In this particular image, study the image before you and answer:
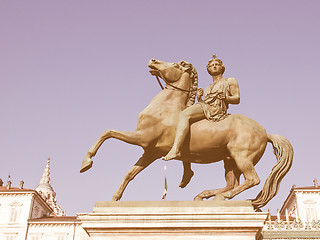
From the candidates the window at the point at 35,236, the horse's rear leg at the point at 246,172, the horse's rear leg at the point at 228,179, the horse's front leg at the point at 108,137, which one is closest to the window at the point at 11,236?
the window at the point at 35,236

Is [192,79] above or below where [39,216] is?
below

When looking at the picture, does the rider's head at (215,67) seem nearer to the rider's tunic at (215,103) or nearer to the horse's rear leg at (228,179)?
the rider's tunic at (215,103)

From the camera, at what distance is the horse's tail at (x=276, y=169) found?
6887 millimetres

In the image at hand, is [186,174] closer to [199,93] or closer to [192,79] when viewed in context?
[199,93]

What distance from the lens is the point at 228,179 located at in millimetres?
7301

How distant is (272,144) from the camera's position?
7.36 meters

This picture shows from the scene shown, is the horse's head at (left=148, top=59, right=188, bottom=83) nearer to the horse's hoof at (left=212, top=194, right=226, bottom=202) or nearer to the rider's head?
the rider's head

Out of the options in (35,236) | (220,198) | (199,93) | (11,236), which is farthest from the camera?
(11,236)

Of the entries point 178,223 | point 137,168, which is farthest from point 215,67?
point 178,223

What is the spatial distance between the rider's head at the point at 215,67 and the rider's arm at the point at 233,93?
1.11ft

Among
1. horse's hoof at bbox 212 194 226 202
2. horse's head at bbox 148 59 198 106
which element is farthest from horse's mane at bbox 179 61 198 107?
horse's hoof at bbox 212 194 226 202

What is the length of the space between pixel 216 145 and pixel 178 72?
65.2 inches

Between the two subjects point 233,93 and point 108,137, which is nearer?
point 108,137

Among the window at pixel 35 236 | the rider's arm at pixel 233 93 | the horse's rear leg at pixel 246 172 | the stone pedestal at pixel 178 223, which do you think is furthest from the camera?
the window at pixel 35 236
